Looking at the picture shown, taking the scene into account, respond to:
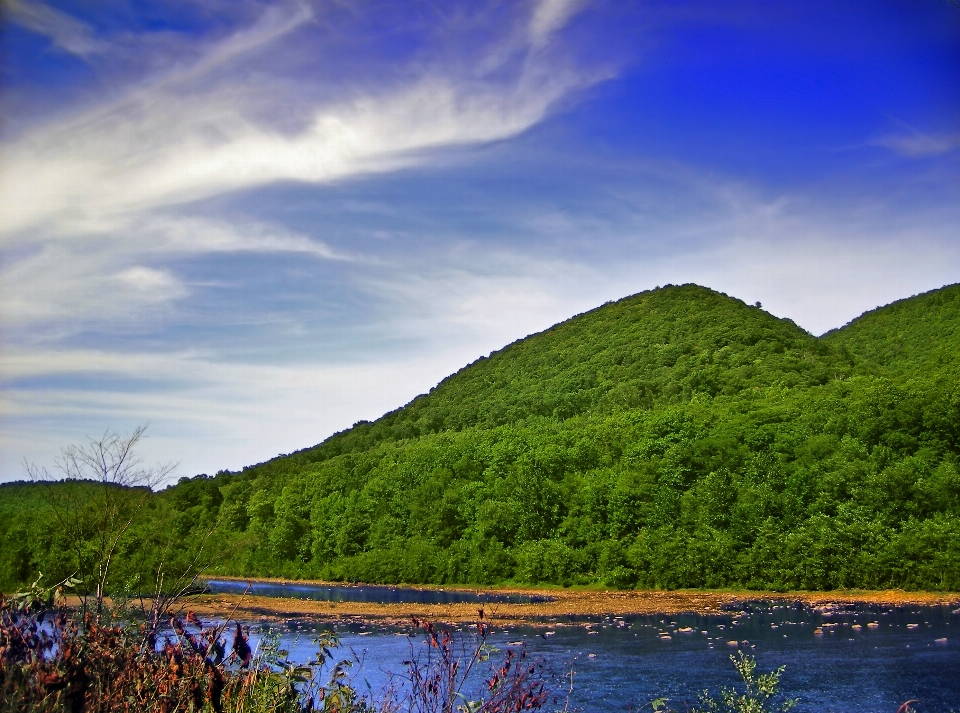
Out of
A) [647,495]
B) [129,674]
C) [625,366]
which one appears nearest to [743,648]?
[129,674]

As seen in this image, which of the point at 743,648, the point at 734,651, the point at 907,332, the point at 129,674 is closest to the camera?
the point at 129,674

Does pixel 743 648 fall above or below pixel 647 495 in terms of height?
below

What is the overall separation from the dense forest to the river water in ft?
22.7

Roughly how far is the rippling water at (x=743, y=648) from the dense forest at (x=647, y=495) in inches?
295

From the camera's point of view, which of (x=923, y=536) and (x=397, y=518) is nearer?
(x=923, y=536)

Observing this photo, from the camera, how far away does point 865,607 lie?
103 feet

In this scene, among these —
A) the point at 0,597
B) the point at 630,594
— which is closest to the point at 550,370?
the point at 630,594

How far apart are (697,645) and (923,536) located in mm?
18298

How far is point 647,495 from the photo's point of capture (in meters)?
47.2

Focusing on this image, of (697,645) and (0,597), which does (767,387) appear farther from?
(0,597)

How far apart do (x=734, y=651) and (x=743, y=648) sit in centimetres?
67

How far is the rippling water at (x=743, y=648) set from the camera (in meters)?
17.1

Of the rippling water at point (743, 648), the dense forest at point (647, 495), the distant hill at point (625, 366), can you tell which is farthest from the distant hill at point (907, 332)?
the rippling water at point (743, 648)

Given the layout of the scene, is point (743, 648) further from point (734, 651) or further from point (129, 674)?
point (129, 674)
